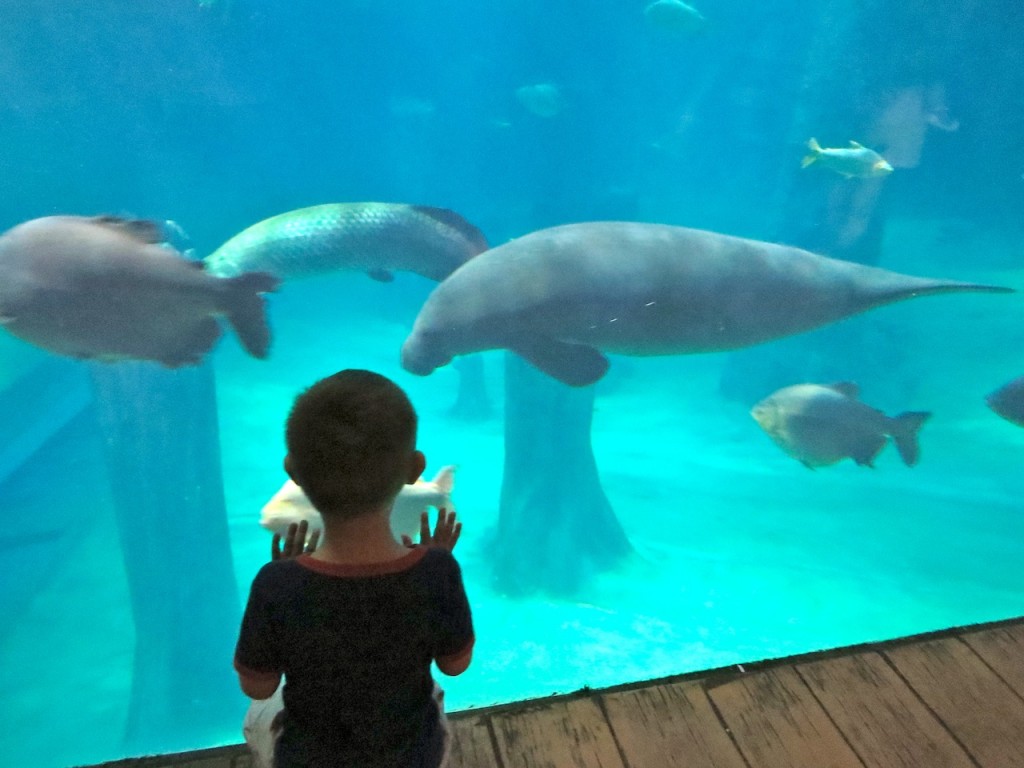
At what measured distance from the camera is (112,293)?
236 cm

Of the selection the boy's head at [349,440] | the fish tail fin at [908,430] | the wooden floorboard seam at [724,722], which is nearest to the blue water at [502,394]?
the wooden floorboard seam at [724,722]

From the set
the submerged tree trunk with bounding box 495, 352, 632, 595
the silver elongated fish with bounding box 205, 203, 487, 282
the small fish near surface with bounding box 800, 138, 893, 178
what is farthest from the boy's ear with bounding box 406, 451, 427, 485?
the small fish near surface with bounding box 800, 138, 893, 178

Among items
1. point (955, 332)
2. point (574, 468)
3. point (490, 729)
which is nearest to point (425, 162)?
point (955, 332)

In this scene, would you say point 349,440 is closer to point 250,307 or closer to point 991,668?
point 250,307

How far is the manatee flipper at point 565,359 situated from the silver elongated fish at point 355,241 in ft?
1.91

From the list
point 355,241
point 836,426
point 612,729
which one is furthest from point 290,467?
point 836,426

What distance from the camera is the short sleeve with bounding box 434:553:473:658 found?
41.3 inches

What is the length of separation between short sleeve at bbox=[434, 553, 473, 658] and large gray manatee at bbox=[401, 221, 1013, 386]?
2.20m

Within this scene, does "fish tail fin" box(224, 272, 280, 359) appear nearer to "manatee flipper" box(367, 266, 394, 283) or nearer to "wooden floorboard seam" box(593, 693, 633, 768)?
"manatee flipper" box(367, 266, 394, 283)

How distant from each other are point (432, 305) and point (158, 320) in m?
1.19

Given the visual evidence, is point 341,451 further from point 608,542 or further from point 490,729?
point 608,542

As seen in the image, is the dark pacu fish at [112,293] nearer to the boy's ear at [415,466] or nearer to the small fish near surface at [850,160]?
the boy's ear at [415,466]

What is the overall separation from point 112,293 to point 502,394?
884 cm

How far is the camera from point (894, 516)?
6.67 meters
